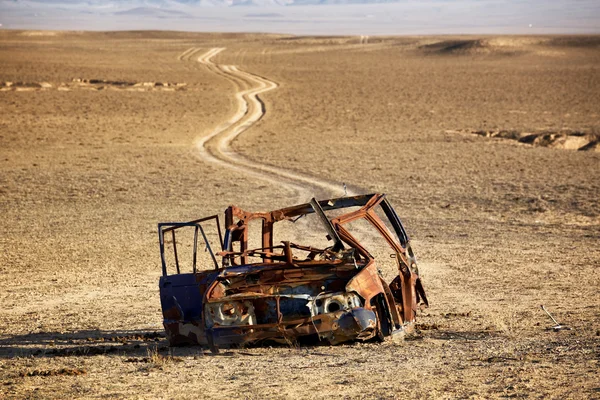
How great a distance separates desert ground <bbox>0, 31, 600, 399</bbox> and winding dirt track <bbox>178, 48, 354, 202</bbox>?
5.0 inches

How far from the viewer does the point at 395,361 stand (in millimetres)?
9805

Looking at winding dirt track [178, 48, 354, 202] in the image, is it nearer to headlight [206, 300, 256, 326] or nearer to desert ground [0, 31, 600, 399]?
desert ground [0, 31, 600, 399]

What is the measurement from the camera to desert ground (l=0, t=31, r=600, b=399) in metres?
9.46

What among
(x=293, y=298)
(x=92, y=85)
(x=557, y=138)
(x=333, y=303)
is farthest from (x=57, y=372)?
(x=92, y=85)

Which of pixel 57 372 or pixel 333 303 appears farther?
pixel 333 303

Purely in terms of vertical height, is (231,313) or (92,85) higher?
(231,313)

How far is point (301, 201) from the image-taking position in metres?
24.5

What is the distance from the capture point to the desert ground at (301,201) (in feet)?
31.0

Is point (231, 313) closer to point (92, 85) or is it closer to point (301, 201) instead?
point (301, 201)

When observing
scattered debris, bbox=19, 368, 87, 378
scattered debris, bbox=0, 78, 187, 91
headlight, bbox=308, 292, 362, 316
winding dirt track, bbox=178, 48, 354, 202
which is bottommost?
winding dirt track, bbox=178, 48, 354, 202

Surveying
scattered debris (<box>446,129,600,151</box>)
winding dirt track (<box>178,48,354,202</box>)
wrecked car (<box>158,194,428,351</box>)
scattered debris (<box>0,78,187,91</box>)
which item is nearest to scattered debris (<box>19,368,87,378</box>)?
wrecked car (<box>158,194,428,351</box>)

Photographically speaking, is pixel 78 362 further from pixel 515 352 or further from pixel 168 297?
pixel 515 352

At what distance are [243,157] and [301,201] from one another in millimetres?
8815

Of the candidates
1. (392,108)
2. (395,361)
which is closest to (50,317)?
(395,361)
